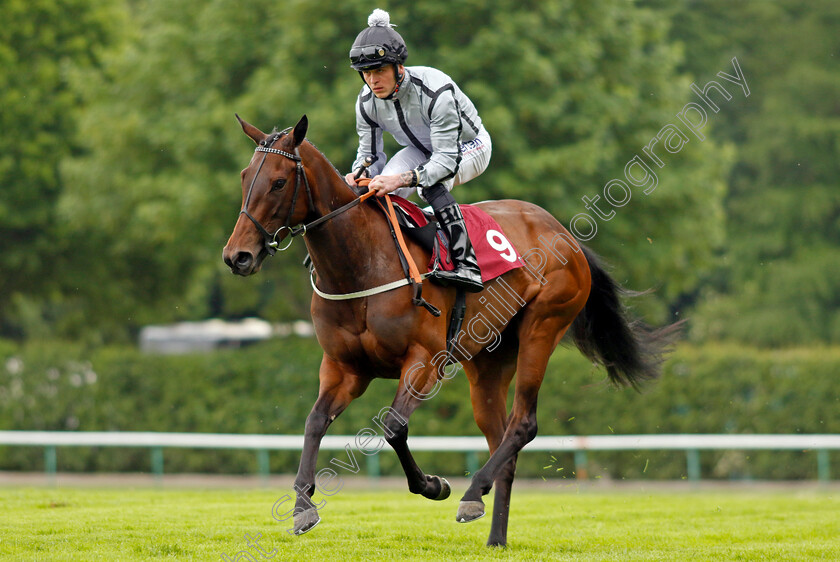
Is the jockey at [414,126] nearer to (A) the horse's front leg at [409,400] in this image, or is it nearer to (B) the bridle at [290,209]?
(B) the bridle at [290,209]

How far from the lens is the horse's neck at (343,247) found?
5895 millimetres

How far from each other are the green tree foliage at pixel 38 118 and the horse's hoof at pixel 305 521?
1363 centimetres

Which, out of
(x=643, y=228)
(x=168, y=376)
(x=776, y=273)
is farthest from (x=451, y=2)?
(x=776, y=273)

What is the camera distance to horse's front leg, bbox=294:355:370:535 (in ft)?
18.1

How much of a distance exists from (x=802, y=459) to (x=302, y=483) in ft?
34.3

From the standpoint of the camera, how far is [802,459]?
14242 mm

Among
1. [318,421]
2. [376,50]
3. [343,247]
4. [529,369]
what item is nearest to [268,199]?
[343,247]

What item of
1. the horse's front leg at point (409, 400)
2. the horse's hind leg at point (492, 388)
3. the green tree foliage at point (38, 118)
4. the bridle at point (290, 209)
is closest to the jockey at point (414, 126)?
the bridle at point (290, 209)

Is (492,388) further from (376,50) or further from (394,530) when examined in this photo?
(376,50)

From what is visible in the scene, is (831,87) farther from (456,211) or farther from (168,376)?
(456,211)

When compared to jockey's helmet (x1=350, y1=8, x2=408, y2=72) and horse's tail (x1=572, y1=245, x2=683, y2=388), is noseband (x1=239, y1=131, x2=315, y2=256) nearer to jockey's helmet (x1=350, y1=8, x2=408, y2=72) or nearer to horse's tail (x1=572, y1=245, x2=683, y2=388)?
jockey's helmet (x1=350, y1=8, x2=408, y2=72)

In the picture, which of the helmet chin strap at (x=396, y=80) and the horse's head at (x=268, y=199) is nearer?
the horse's head at (x=268, y=199)

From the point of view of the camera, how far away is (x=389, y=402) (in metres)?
14.4

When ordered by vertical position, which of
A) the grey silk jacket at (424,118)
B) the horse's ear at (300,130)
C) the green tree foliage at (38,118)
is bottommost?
the horse's ear at (300,130)
